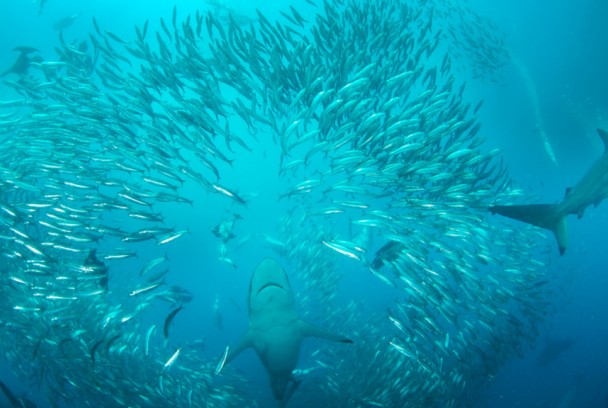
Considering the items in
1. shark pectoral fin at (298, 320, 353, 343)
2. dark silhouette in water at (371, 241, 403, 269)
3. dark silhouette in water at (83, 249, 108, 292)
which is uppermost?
dark silhouette in water at (371, 241, 403, 269)

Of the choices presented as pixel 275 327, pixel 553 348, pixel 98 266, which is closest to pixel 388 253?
pixel 275 327

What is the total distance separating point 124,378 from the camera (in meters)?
8.30

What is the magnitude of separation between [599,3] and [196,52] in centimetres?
2416

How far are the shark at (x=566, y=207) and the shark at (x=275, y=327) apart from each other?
179 inches

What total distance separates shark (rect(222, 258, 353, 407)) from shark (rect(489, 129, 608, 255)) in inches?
179

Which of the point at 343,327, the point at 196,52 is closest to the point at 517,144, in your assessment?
the point at 343,327

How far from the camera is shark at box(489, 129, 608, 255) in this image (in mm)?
6918

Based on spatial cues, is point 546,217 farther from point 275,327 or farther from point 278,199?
point 278,199

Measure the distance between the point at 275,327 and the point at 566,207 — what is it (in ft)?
20.9

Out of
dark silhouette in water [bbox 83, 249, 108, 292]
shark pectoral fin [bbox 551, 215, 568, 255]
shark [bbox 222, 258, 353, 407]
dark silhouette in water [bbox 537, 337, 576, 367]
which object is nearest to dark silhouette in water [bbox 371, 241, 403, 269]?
shark [bbox 222, 258, 353, 407]

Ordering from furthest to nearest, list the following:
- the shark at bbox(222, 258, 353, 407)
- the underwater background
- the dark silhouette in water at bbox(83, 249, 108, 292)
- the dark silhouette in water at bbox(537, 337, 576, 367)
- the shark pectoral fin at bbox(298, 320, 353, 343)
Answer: the dark silhouette in water at bbox(537, 337, 576, 367) → the underwater background → the dark silhouette in water at bbox(83, 249, 108, 292) → the shark pectoral fin at bbox(298, 320, 353, 343) → the shark at bbox(222, 258, 353, 407)

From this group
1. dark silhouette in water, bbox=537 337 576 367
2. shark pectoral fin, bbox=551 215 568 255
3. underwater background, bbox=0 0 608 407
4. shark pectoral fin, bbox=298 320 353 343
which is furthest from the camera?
dark silhouette in water, bbox=537 337 576 367

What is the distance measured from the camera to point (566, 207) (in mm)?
7191

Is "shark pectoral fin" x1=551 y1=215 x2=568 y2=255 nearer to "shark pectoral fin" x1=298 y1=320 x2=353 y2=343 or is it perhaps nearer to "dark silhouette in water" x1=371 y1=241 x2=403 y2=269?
"dark silhouette in water" x1=371 y1=241 x2=403 y2=269
